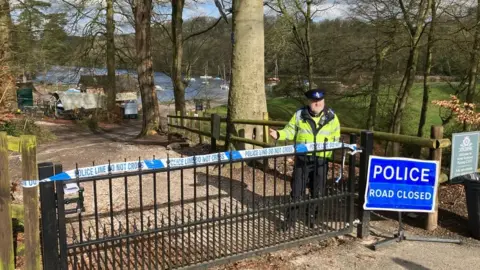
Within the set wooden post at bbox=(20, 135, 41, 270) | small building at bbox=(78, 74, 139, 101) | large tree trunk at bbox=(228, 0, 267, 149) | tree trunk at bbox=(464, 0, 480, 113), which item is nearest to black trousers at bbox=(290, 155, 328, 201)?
wooden post at bbox=(20, 135, 41, 270)

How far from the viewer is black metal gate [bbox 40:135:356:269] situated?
3451 mm

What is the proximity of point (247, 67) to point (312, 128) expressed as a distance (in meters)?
3.82

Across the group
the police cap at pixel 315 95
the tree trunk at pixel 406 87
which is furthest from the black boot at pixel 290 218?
the tree trunk at pixel 406 87

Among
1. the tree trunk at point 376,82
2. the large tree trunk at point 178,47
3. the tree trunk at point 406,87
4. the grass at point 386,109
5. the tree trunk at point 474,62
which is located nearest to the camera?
the tree trunk at point 474,62

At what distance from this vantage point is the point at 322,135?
199 inches

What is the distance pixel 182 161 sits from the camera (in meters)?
4.00

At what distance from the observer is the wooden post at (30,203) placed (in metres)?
3.37

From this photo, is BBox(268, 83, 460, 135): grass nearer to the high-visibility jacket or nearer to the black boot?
the high-visibility jacket

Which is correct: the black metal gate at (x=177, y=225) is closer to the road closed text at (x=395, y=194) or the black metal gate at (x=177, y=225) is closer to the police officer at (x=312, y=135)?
the police officer at (x=312, y=135)

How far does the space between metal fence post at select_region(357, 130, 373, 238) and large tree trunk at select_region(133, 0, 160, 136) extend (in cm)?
1408

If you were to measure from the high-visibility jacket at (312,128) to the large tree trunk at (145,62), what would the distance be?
44.9 feet

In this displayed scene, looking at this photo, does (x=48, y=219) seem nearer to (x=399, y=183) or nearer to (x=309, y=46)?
(x=399, y=183)

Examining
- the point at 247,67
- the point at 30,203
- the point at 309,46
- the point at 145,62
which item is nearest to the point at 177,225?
the point at 30,203

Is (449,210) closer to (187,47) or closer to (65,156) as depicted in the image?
(65,156)
